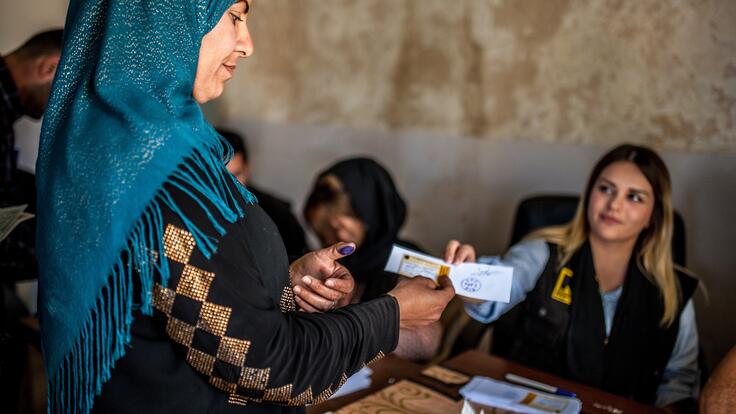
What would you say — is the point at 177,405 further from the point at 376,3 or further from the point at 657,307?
the point at 376,3

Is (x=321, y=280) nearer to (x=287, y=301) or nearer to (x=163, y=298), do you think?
(x=287, y=301)

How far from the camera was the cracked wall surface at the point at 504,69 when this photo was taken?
298 centimetres

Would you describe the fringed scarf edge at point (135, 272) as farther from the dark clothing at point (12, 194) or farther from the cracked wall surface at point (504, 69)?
the cracked wall surface at point (504, 69)

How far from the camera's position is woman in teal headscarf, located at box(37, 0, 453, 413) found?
1.04 metres

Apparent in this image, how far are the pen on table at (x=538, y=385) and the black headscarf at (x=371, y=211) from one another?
978mm

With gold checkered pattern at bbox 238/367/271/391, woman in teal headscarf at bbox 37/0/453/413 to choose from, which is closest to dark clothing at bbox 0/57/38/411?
woman in teal headscarf at bbox 37/0/453/413

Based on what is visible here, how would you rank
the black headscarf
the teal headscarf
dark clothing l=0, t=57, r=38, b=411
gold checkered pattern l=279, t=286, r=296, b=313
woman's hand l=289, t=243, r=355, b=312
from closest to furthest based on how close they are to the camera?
the teal headscarf < gold checkered pattern l=279, t=286, r=296, b=313 < woman's hand l=289, t=243, r=355, b=312 < dark clothing l=0, t=57, r=38, b=411 < the black headscarf

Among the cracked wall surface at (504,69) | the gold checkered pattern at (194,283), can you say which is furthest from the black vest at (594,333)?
the gold checkered pattern at (194,283)

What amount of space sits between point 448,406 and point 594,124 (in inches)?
80.4

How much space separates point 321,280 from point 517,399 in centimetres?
81

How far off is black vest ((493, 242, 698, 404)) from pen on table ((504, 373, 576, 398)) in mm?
485

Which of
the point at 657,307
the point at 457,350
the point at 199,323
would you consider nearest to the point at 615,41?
the point at 657,307

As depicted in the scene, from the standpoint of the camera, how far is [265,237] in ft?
3.88

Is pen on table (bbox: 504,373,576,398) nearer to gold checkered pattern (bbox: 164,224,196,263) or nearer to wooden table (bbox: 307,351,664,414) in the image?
wooden table (bbox: 307,351,664,414)
